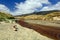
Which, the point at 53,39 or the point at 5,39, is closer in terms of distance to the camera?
the point at 5,39

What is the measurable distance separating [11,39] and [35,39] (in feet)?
6.42

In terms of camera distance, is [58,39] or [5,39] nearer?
[5,39]

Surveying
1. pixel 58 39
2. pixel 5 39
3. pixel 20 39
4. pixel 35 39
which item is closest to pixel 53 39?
pixel 58 39

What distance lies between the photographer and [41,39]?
15781mm

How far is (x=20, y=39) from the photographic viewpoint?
49.8 feet

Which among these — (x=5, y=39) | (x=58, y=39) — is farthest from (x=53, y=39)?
(x=5, y=39)

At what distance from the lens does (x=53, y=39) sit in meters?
16.1

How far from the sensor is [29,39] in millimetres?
15375

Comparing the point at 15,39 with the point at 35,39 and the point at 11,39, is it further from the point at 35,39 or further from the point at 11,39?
the point at 35,39

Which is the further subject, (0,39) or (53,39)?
(53,39)

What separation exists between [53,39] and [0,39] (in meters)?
4.55

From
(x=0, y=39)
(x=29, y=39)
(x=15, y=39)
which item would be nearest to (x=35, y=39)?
(x=29, y=39)

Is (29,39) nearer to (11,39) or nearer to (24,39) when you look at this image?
(24,39)

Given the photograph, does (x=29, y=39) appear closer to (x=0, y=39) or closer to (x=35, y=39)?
(x=35, y=39)
